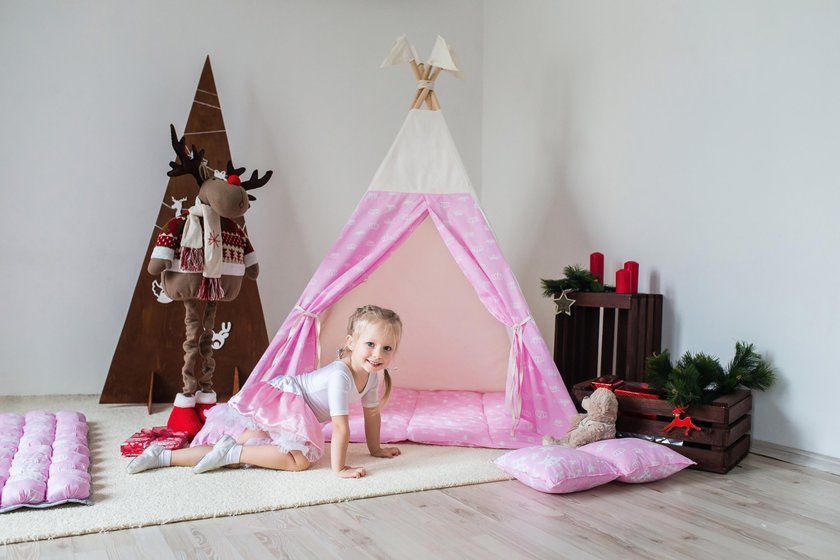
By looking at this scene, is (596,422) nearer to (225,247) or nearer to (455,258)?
(455,258)

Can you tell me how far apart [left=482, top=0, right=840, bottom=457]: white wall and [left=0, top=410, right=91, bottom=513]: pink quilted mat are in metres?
2.36

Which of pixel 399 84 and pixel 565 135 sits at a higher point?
pixel 399 84

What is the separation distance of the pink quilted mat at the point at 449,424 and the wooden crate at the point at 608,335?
0.39 m

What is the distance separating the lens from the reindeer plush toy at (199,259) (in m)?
2.83

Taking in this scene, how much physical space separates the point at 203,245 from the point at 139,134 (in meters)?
1.21

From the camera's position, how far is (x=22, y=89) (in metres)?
3.50

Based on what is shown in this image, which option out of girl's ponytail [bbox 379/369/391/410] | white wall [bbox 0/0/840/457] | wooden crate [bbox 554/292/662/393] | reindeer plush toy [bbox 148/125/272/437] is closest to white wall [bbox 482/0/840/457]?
white wall [bbox 0/0/840/457]

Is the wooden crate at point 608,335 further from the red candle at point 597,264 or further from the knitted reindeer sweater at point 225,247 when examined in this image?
the knitted reindeer sweater at point 225,247

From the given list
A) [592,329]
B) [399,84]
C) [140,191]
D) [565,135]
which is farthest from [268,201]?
[592,329]

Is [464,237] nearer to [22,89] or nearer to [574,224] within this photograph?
[574,224]

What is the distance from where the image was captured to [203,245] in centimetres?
287

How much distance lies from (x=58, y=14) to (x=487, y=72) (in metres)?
2.40

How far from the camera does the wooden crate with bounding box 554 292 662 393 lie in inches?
119

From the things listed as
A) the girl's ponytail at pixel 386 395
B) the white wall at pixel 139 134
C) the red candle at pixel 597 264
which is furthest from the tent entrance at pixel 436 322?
the girl's ponytail at pixel 386 395
